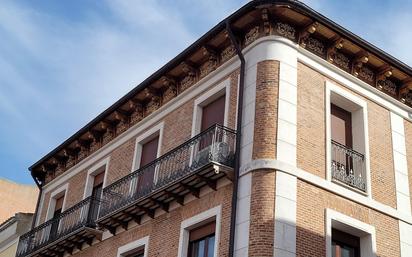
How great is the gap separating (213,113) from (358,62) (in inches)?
156

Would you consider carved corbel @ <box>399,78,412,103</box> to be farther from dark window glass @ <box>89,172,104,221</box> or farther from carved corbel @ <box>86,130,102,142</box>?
carved corbel @ <box>86,130,102,142</box>

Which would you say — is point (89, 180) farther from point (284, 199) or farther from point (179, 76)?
point (284, 199)

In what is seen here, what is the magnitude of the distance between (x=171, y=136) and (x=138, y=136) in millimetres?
2035

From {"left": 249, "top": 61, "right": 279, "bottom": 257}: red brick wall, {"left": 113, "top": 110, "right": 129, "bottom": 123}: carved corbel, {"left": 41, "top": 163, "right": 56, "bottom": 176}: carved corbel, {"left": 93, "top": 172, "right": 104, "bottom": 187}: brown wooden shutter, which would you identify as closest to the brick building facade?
{"left": 249, "top": 61, "right": 279, "bottom": 257}: red brick wall

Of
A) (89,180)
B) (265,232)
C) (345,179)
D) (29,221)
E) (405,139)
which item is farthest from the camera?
(29,221)

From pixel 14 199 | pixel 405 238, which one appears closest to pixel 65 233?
pixel 405 238

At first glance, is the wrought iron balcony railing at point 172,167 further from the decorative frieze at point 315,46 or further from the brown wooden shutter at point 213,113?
the decorative frieze at point 315,46

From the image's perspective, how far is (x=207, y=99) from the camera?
16875mm

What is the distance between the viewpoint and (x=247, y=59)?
52.0ft

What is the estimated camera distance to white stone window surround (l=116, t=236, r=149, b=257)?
53.9ft

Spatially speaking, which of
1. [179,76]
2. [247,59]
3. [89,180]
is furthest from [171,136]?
[89,180]

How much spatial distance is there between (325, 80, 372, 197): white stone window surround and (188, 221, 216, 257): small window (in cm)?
366

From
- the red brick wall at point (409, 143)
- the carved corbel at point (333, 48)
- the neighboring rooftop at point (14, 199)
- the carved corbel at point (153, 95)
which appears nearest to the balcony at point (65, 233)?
the carved corbel at point (153, 95)

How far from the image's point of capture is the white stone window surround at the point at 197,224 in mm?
14242
